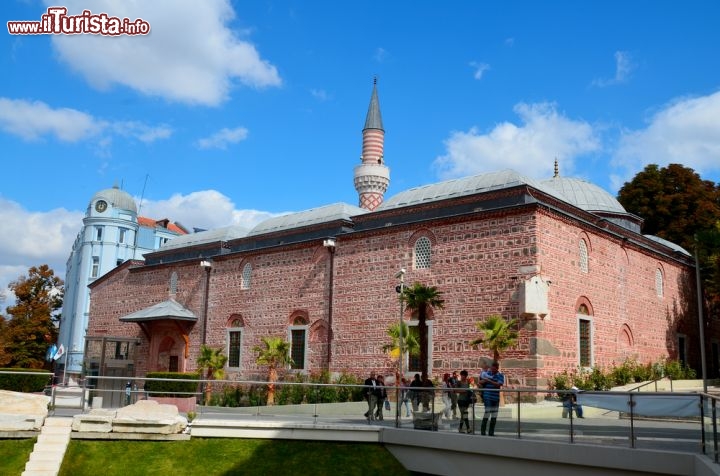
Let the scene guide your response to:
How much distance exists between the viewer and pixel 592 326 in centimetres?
1950

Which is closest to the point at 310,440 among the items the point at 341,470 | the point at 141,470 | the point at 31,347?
the point at 341,470

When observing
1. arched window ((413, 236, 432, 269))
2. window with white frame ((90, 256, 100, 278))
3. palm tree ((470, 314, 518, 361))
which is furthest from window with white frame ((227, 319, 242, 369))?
window with white frame ((90, 256, 100, 278))

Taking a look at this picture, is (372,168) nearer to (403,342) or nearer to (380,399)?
(403,342)

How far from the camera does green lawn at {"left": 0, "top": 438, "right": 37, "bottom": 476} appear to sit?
34.3ft

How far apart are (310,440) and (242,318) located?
13579 millimetres

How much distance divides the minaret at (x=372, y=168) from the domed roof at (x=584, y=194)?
8677 millimetres

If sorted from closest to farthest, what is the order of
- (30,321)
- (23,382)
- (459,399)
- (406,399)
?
(459,399) → (406,399) → (23,382) → (30,321)

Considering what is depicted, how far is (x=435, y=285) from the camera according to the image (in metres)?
19.4

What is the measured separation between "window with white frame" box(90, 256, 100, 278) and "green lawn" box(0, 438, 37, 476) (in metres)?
31.8

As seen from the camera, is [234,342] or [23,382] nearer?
[23,382]

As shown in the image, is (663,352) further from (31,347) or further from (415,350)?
(31,347)

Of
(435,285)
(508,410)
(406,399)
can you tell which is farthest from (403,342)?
(508,410)

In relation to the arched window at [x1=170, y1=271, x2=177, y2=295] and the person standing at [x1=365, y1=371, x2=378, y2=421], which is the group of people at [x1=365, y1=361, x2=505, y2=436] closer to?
the person standing at [x1=365, y1=371, x2=378, y2=421]

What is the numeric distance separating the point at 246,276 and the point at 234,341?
249cm
